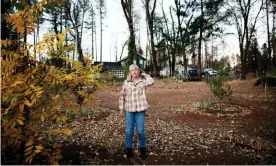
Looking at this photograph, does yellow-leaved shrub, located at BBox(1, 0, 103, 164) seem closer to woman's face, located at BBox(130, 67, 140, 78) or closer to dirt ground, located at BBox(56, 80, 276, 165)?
woman's face, located at BBox(130, 67, 140, 78)

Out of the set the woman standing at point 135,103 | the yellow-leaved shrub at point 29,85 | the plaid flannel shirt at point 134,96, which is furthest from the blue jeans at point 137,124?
the yellow-leaved shrub at point 29,85

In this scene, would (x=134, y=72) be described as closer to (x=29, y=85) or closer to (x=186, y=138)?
(x=29, y=85)

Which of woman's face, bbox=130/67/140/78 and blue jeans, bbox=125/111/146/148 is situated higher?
woman's face, bbox=130/67/140/78

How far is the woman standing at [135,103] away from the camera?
455 cm

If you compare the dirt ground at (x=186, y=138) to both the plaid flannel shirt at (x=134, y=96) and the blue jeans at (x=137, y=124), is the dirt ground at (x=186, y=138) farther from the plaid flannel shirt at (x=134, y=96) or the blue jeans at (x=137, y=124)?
the plaid flannel shirt at (x=134, y=96)

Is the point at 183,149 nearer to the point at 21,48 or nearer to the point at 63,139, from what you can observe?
the point at 63,139

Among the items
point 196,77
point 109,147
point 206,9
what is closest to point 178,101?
point 109,147

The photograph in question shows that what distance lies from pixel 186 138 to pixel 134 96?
2.08 meters

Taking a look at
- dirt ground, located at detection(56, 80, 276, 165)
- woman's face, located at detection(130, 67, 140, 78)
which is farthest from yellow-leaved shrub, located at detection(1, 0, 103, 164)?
dirt ground, located at detection(56, 80, 276, 165)

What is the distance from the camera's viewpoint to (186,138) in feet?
19.3

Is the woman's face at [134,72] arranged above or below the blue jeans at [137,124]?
above

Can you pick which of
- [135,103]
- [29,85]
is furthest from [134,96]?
[29,85]

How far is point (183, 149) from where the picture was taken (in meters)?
5.19

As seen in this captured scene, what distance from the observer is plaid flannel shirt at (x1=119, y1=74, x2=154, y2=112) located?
14.9ft
